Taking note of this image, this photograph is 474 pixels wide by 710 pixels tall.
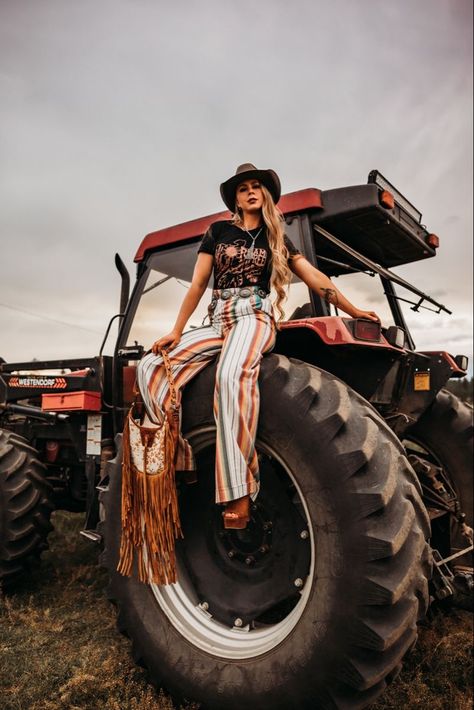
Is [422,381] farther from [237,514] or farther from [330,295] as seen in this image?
[237,514]

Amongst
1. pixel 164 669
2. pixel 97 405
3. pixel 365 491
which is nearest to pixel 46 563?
pixel 97 405

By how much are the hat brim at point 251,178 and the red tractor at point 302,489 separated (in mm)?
254

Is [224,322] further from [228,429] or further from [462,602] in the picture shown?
[462,602]

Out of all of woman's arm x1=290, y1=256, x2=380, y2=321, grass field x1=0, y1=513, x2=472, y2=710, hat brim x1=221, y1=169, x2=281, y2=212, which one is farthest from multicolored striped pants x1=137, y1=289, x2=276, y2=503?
grass field x1=0, y1=513, x2=472, y2=710

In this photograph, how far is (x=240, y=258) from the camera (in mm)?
2516

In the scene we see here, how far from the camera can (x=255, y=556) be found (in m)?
2.44

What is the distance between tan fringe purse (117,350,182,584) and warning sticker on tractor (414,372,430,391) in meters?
1.54

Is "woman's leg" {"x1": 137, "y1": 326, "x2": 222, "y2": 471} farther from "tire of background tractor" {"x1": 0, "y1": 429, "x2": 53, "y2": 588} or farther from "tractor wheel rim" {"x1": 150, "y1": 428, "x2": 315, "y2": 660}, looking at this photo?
"tire of background tractor" {"x1": 0, "y1": 429, "x2": 53, "y2": 588}

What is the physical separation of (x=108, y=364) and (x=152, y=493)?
166cm

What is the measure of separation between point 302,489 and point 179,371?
31.1 inches

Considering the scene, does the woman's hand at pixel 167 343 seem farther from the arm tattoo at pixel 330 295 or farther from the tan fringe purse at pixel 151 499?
the arm tattoo at pixel 330 295

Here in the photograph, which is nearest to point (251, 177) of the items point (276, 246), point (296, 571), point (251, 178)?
point (251, 178)

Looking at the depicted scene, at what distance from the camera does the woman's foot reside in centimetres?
203

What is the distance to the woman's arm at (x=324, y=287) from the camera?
2455mm
